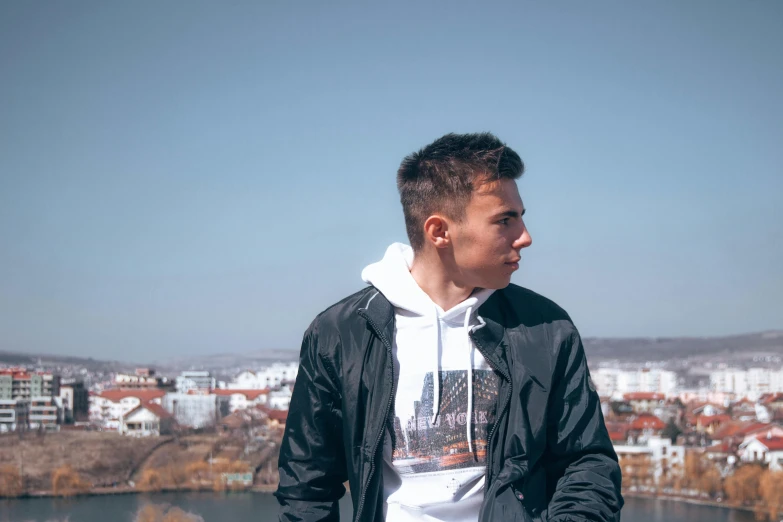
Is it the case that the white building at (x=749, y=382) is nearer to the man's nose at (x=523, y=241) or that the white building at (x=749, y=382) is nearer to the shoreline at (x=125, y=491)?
the shoreline at (x=125, y=491)

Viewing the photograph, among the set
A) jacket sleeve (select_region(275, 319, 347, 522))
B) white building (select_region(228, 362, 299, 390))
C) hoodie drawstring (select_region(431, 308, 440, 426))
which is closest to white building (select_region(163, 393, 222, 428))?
white building (select_region(228, 362, 299, 390))

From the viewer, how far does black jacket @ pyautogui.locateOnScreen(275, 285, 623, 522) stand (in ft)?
3.47

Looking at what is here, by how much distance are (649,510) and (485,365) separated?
18042 mm

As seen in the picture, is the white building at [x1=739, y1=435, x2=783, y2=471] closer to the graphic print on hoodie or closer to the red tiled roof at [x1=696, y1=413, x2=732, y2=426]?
the red tiled roof at [x1=696, y1=413, x2=732, y2=426]

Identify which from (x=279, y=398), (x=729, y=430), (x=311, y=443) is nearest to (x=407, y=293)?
(x=311, y=443)

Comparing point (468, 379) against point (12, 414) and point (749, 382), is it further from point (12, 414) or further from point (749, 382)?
point (749, 382)

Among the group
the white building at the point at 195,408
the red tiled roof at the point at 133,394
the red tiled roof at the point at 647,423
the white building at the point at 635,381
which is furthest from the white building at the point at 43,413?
the white building at the point at 635,381

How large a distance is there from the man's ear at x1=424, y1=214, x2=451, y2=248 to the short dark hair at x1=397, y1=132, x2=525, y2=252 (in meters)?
0.01

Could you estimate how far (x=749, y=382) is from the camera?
26422 mm

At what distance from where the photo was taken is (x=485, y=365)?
3.71 feet

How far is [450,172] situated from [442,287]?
0.57ft

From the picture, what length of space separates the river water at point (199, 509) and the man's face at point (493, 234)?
14.6 meters

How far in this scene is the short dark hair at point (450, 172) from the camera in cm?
112

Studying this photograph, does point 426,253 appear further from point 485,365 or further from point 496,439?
point 496,439
